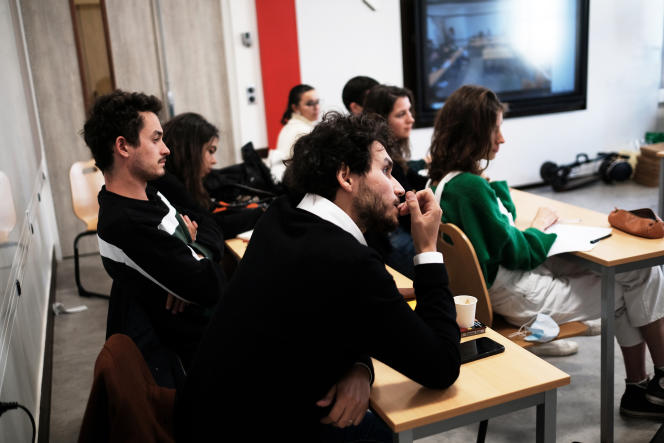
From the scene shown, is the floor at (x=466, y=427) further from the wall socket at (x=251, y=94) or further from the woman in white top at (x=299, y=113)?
the wall socket at (x=251, y=94)

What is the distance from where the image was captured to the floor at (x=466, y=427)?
7.42 ft

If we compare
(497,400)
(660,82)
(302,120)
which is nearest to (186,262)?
(497,400)

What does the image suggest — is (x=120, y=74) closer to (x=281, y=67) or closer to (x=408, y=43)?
(x=281, y=67)

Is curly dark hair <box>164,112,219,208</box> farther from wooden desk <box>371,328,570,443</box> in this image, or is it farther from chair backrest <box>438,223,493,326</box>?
wooden desk <box>371,328,570,443</box>

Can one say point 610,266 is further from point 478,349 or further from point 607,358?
point 478,349

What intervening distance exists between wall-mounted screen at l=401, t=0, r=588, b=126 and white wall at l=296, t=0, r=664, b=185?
145mm

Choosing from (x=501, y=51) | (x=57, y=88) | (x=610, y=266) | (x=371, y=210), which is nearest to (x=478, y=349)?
(x=371, y=210)

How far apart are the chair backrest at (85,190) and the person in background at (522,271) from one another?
2750 millimetres

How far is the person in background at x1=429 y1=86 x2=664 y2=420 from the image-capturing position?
2.15 metres

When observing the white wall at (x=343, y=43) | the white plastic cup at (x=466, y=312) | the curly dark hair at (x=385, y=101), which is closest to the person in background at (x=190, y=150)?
the curly dark hair at (x=385, y=101)

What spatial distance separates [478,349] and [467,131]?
3.62ft

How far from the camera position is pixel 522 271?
7.36 ft

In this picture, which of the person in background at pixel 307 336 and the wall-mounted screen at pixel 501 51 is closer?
the person in background at pixel 307 336

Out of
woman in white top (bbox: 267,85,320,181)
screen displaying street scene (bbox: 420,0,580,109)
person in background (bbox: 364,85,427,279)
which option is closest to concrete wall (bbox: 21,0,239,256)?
woman in white top (bbox: 267,85,320,181)
